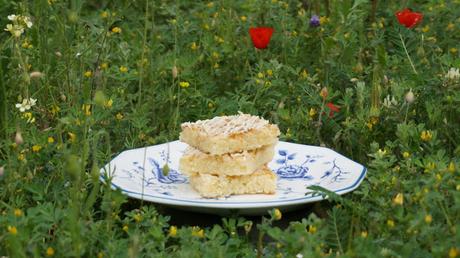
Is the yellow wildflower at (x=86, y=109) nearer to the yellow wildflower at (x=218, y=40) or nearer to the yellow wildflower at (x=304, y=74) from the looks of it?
the yellow wildflower at (x=304, y=74)

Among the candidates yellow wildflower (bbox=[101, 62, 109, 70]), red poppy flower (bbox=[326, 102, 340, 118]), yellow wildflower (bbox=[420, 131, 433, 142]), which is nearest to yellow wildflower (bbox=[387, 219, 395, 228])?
yellow wildflower (bbox=[420, 131, 433, 142])

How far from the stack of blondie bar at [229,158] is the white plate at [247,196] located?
0.04 metres

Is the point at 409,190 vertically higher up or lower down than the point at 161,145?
higher up

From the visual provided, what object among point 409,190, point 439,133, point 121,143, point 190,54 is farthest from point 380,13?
point 409,190

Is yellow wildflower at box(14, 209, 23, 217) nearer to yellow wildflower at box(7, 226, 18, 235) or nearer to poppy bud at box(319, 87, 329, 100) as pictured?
yellow wildflower at box(7, 226, 18, 235)

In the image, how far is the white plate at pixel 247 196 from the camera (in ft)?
9.74

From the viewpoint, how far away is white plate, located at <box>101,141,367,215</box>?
2969 mm

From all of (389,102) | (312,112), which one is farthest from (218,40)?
(389,102)

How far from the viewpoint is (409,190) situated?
280 centimetres

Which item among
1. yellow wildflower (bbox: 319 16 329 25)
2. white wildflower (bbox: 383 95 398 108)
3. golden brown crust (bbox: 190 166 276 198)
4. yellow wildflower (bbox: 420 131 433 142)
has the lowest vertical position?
golden brown crust (bbox: 190 166 276 198)

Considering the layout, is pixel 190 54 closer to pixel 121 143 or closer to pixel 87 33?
pixel 87 33

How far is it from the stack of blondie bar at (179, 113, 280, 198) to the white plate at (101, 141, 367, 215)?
4cm

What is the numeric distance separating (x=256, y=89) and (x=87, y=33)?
0.72m

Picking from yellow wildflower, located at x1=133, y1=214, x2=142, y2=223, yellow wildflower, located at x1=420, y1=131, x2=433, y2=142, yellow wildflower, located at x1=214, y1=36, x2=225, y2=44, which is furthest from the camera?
yellow wildflower, located at x1=214, y1=36, x2=225, y2=44
